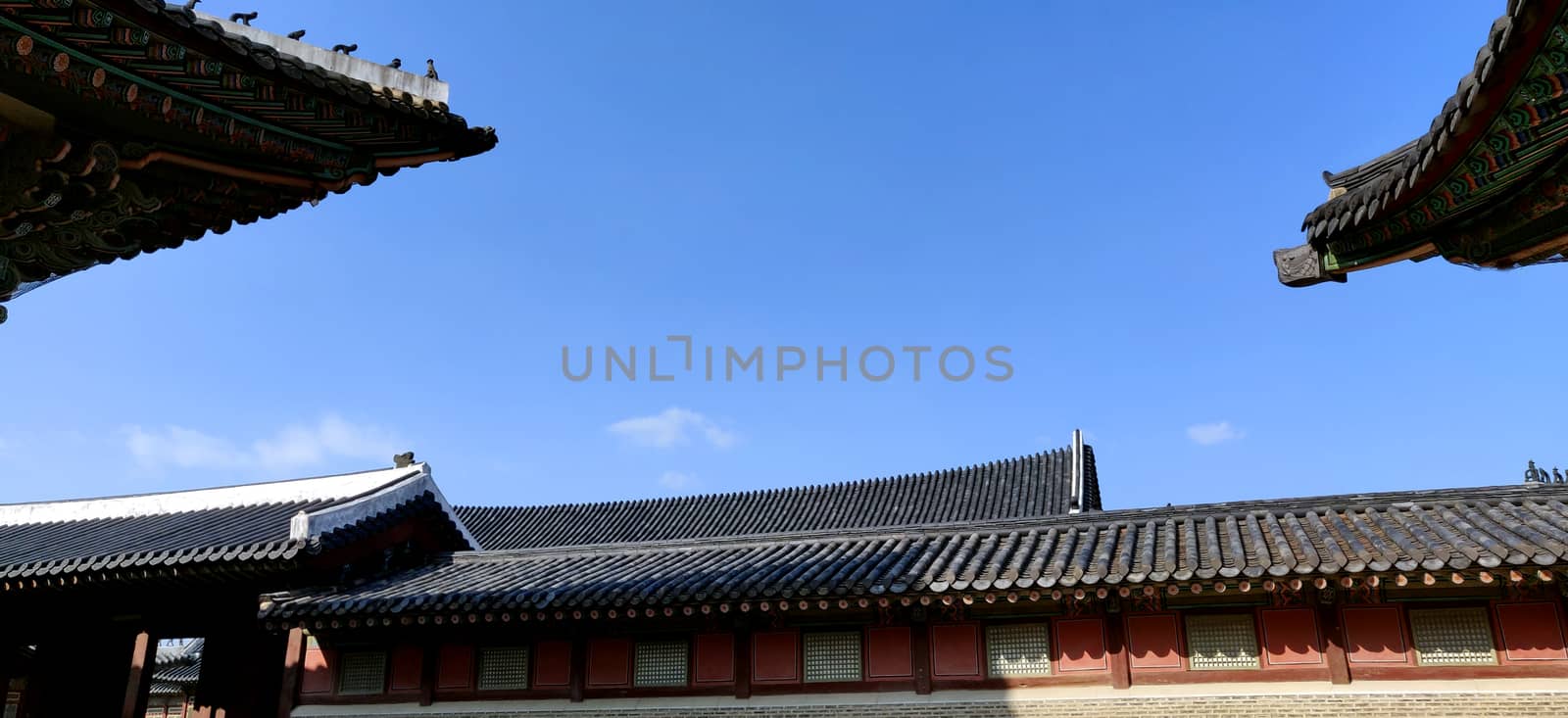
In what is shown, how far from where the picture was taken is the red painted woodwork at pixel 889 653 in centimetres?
1164

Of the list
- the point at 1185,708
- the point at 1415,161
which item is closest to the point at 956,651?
the point at 1185,708

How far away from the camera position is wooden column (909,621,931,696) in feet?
37.6

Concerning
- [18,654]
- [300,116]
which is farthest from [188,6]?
[18,654]

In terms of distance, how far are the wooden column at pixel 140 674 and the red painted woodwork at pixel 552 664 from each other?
19.8 ft

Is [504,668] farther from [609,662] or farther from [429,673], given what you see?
[609,662]

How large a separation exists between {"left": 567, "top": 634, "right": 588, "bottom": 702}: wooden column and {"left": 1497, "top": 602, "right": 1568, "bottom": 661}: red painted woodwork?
32.1ft

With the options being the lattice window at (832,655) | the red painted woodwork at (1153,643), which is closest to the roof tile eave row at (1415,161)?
the red painted woodwork at (1153,643)

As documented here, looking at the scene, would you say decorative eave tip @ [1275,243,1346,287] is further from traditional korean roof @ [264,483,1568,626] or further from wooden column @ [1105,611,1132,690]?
wooden column @ [1105,611,1132,690]

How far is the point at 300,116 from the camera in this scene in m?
5.80

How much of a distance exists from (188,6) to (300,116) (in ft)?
2.79

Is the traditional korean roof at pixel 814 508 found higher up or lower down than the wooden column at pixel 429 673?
higher up

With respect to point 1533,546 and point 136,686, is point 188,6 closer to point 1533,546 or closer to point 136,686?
point 1533,546

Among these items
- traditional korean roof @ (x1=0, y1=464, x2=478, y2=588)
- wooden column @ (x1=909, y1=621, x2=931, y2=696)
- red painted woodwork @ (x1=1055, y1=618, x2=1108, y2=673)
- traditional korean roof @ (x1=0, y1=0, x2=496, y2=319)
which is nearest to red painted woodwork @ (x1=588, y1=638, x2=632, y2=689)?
wooden column @ (x1=909, y1=621, x2=931, y2=696)

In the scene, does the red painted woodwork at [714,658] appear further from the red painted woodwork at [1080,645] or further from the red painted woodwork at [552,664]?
the red painted woodwork at [1080,645]
